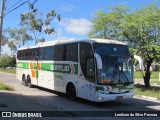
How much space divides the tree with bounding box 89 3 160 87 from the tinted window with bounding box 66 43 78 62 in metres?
6.90

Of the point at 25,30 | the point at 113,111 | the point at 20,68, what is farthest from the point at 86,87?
the point at 25,30

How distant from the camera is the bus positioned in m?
15.2

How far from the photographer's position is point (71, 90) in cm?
1778

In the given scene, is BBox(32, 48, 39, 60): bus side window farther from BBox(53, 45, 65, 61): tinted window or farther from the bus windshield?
the bus windshield

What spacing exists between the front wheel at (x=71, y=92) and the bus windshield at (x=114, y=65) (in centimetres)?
271

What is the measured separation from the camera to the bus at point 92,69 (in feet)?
49.9

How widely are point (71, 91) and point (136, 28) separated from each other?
27.5 ft

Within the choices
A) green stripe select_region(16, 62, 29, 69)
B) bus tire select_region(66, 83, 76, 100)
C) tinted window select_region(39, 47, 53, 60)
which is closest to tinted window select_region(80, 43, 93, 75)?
bus tire select_region(66, 83, 76, 100)

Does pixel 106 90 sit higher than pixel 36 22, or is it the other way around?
pixel 36 22

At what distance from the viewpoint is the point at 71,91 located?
58.3ft

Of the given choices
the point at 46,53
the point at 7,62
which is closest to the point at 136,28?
the point at 46,53

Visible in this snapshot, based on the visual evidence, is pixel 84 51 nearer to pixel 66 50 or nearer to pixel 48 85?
pixel 66 50

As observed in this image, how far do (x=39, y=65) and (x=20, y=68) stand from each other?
5.09 metres

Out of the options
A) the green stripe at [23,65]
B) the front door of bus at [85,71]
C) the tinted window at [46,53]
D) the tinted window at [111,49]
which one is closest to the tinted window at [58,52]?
the tinted window at [46,53]
